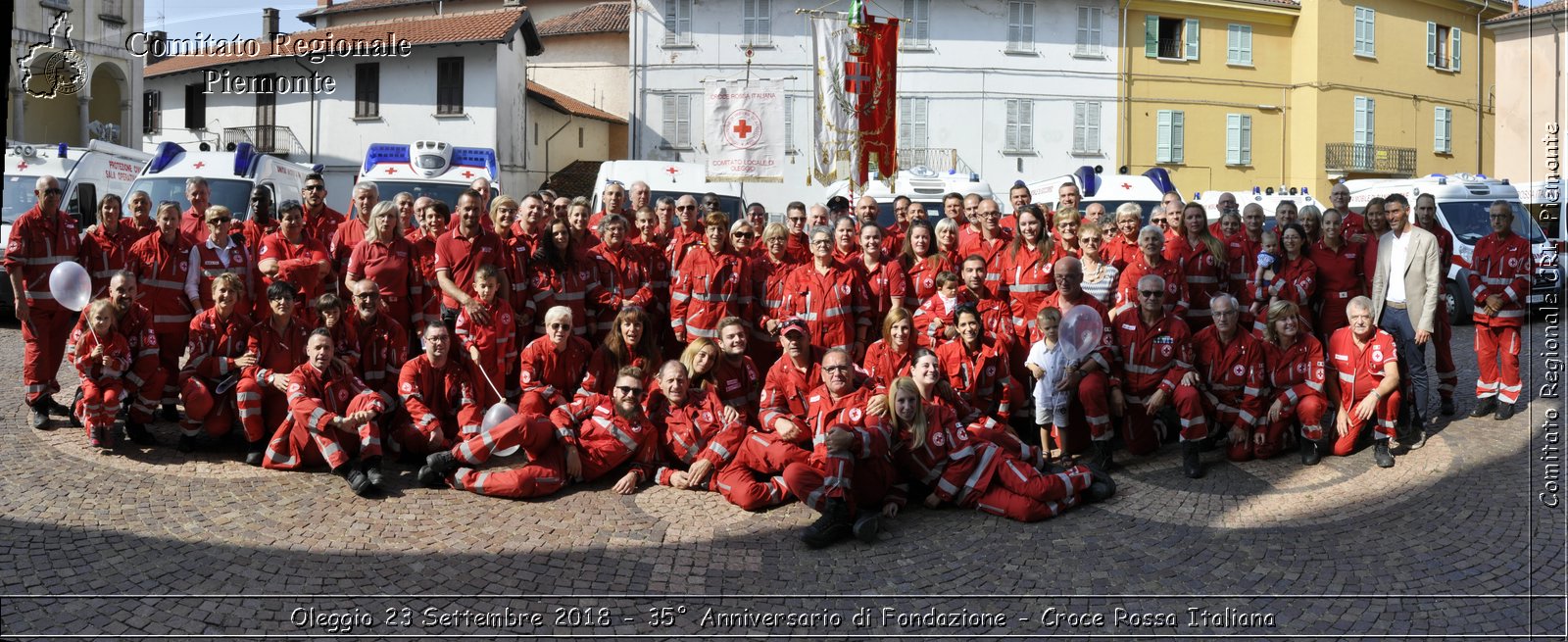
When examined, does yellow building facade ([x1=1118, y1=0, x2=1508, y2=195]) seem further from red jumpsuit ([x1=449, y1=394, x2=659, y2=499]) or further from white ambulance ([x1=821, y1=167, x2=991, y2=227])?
red jumpsuit ([x1=449, y1=394, x2=659, y2=499])

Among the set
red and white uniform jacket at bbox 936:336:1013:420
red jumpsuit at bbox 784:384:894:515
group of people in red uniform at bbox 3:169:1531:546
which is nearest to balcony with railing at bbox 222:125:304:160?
group of people in red uniform at bbox 3:169:1531:546

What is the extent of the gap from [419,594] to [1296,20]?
113 feet

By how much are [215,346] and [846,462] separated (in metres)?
4.42

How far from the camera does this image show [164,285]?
8.51 metres

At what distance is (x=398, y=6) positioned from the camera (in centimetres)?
4022

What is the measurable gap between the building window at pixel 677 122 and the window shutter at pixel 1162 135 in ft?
43.2

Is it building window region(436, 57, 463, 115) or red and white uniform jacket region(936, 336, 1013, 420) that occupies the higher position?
building window region(436, 57, 463, 115)

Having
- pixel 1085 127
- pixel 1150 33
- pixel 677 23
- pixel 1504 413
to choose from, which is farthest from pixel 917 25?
pixel 1504 413

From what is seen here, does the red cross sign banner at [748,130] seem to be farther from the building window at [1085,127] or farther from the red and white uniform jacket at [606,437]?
the building window at [1085,127]

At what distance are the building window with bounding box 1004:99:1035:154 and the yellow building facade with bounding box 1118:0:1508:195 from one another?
2764 millimetres

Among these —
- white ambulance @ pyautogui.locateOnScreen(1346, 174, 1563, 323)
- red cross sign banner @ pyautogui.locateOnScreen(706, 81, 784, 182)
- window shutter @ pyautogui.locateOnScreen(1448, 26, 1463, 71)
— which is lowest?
white ambulance @ pyautogui.locateOnScreen(1346, 174, 1563, 323)

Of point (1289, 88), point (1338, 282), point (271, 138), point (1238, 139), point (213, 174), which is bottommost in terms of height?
point (1338, 282)

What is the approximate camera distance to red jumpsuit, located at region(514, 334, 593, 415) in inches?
287

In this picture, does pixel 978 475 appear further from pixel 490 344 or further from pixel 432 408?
pixel 432 408
